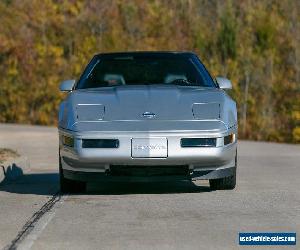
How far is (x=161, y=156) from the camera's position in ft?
31.9

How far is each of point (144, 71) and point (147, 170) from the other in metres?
1.97

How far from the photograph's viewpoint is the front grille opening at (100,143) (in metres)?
9.80

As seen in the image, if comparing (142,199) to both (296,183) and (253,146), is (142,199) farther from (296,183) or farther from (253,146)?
(253,146)

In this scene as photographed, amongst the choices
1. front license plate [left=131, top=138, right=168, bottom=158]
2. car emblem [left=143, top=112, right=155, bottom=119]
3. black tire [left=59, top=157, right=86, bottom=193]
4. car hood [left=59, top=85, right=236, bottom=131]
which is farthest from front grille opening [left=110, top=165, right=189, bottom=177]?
black tire [left=59, top=157, right=86, bottom=193]

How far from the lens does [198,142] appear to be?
32.3 feet

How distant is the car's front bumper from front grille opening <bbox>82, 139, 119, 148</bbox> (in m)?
0.03

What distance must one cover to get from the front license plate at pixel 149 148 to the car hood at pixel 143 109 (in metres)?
0.14

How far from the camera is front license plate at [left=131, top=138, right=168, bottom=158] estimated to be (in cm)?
972

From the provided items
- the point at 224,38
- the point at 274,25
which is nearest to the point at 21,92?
the point at 224,38

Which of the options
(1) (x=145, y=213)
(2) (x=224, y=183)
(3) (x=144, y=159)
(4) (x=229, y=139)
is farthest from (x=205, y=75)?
(1) (x=145, y=213)

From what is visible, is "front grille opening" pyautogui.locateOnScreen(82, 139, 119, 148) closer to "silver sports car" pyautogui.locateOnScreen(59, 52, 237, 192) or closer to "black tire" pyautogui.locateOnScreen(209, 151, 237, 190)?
"silver sports car" pyautogui.locateOnScreen(59, 52, 237, 192)

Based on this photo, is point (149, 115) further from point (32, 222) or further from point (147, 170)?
point (32, 222)

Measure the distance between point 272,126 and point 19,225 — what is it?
38.2m

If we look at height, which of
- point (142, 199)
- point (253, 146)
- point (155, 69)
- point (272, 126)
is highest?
point (155, 69)
